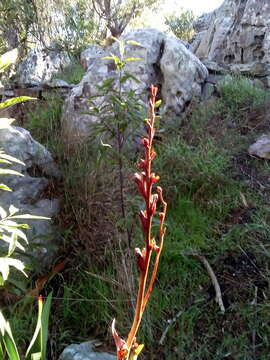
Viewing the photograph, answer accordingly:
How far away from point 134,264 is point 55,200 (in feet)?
2.95

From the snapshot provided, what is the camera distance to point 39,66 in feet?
25.9

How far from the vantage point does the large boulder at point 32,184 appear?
284cm

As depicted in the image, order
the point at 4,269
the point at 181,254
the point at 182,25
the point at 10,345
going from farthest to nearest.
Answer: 1. the point at 182,25
2. the point at 181,254
3. the point at 10,345
4. the point at 4,269

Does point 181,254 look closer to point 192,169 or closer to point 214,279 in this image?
point 214,279

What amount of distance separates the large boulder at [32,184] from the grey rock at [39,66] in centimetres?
378

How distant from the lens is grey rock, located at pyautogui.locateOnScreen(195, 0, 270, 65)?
750 cm

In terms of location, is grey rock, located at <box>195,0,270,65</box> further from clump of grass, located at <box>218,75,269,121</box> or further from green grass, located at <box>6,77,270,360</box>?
green grass, located at <box>6,77,270,360</box>

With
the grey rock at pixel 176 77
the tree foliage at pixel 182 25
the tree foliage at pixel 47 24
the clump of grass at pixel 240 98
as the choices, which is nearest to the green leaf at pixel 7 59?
the grey rock at pixel 176 77

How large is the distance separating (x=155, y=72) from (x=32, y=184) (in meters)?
2.69

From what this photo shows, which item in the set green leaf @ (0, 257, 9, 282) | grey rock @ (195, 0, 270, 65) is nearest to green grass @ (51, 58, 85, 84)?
grey rock @ (195, 0, 270, 65)

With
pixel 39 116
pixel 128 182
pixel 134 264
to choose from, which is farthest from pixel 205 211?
pixel 39 116

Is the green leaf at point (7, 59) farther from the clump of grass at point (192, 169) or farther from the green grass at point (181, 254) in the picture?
the clump of grass at point (192, 169)

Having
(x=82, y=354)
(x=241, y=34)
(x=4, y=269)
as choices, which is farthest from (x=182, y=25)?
(x=4, y=269)

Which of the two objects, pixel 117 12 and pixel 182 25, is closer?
pixel 117 12
